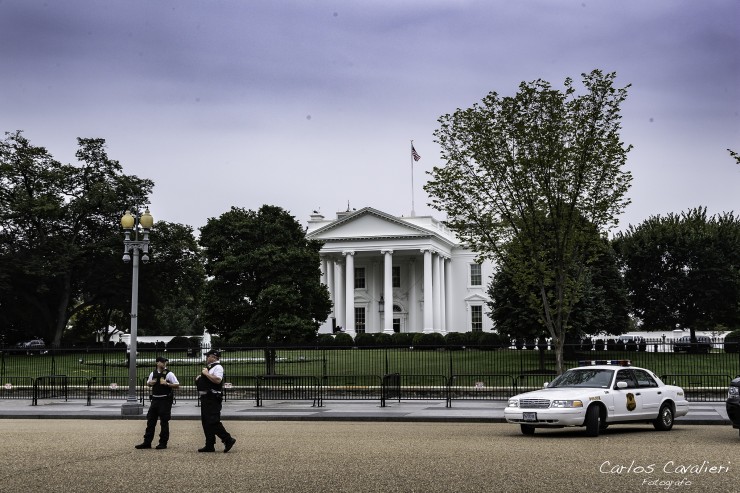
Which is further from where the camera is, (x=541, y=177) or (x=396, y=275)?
(x=396, y=275)

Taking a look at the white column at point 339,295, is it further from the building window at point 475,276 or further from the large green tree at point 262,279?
the large green tree at point 262,279

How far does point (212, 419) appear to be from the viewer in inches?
625

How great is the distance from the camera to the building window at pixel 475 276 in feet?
317

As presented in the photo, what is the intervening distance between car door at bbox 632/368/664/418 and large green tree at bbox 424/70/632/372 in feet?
33.3

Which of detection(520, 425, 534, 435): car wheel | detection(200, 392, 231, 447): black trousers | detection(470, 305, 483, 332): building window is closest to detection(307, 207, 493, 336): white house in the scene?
detection(470, 305, 483, 332): building window

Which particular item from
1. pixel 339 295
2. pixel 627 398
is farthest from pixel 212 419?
pixel 339 295

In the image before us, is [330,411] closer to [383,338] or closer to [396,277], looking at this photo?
[383,338]

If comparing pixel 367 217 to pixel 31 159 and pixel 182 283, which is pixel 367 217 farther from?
pixel 31 159

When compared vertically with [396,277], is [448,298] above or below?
below

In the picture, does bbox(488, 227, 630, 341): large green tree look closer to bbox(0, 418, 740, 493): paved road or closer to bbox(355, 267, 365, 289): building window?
bbox(0, 418, 740, 493): paved road

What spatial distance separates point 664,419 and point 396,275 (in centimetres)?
7570

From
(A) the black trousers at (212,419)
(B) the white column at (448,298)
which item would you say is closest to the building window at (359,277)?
(B) the white column at (448,298)

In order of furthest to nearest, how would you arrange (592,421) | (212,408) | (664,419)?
(664,419) → (592,421) → (212,408)

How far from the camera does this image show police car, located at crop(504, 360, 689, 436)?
18.2 meters
